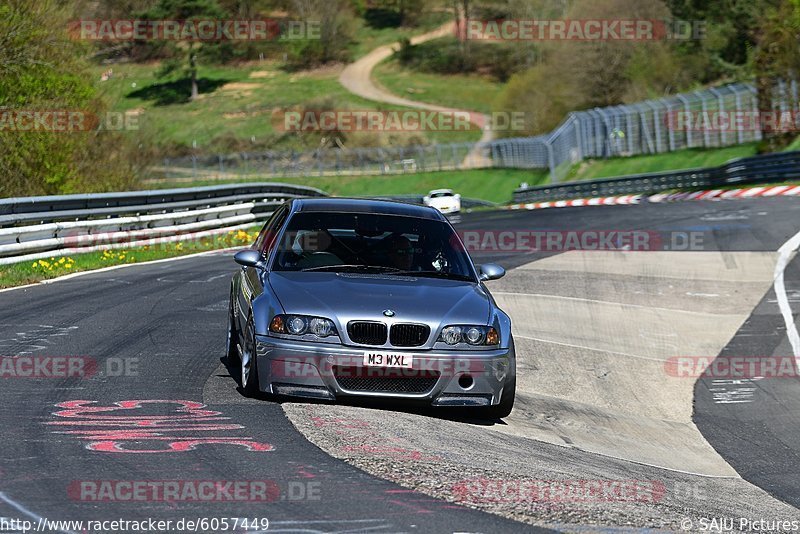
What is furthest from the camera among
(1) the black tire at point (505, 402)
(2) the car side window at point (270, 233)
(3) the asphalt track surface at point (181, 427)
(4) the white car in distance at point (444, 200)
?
(4) the white car in distance at point (444, 200)

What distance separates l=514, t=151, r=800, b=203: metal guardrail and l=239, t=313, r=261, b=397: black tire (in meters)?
31.0

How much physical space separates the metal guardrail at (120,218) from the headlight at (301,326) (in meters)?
9.67

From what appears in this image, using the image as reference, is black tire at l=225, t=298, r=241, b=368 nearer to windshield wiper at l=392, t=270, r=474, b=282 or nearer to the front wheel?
the front wheel

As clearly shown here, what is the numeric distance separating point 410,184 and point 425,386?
6619 cm

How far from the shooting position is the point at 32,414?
7801 millimetres

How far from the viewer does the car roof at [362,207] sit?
9.90m

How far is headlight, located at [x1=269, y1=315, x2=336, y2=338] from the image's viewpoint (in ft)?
27.3

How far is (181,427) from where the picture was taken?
7.45 meters

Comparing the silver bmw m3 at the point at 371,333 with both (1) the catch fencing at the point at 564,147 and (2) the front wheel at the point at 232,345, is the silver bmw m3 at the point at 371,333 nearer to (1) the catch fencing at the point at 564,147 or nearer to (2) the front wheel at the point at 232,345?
(2) the front wheel at the point at 232,345

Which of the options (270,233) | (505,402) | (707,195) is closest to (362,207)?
(270,233)

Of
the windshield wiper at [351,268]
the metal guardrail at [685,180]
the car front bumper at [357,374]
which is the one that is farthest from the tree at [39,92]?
the metal guardrail at [685,180]

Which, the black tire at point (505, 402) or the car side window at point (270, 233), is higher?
the car side window at point (270, 233)

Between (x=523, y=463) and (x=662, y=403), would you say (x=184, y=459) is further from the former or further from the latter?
(x=662, y=403)

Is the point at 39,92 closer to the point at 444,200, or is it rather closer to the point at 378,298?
the point at 378,298
